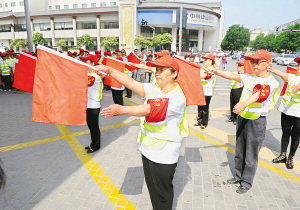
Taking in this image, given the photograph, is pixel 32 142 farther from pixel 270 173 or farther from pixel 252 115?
pixel 270 173

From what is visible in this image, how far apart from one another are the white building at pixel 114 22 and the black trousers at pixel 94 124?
1636 inches

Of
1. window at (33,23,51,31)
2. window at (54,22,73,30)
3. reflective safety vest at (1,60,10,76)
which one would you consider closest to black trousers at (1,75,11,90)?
reflective safety vest at (1,60,10,76)

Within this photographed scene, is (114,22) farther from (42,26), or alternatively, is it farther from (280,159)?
(280,159)

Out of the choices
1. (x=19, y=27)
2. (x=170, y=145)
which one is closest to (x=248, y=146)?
(x=170, y=145)

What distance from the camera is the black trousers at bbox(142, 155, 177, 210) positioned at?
249 cm

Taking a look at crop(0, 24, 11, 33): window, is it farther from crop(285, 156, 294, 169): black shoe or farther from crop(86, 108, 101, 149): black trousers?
crop(285, 156, 294, 169): black shoe

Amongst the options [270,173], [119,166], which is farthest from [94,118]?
[270,173]

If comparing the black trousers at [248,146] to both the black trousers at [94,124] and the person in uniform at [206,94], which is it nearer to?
the person in uniform at [206,94]

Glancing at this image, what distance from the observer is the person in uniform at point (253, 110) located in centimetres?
329

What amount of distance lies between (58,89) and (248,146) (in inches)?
125

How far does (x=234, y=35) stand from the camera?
8175cm

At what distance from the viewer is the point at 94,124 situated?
4984mm

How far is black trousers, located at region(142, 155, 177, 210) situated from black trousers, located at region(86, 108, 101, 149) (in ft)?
8.44

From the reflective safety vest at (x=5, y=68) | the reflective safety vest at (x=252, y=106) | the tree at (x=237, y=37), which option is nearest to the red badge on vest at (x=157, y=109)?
the reflective safety vest at (x=252, y=106)
